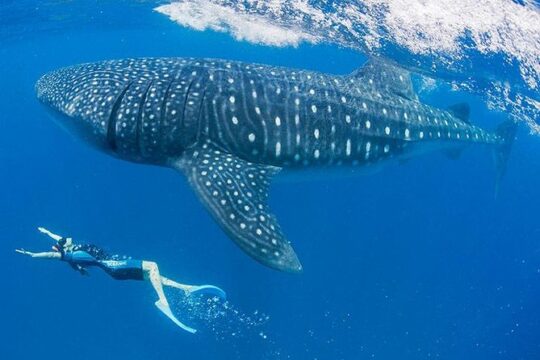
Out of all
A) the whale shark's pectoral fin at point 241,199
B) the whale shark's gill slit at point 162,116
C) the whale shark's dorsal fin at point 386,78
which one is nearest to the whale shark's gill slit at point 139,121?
the whale shark's gill slit at point 162,116

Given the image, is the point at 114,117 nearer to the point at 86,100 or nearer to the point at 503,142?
the point at 86,100

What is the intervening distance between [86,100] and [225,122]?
2107 mm

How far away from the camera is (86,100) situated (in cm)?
648

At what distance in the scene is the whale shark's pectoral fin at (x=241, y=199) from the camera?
534 cm

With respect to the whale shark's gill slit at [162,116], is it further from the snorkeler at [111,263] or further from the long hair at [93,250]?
the long hair at [93,250]

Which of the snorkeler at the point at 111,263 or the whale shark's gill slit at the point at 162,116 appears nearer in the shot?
the whale shark's gill slit at the point at 162,116

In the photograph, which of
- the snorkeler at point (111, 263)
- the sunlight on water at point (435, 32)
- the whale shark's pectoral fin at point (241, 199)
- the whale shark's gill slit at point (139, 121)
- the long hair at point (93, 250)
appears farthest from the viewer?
the sunlight on water at point (435, 32)

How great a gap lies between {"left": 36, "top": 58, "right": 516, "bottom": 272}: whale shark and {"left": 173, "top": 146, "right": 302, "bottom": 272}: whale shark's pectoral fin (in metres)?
0.01

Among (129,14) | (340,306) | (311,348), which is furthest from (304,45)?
(311,348)

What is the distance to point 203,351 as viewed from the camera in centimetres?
1738

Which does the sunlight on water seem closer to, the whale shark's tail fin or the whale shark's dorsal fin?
the whale shark's tail fin

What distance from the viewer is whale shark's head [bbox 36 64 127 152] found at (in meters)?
6.41

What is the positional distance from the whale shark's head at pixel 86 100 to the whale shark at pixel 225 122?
2 centimetres

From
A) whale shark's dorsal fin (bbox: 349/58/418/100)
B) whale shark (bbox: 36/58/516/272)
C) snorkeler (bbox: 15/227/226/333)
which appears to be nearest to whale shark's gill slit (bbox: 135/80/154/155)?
whale shark (bbox: 36/58/516/272)
